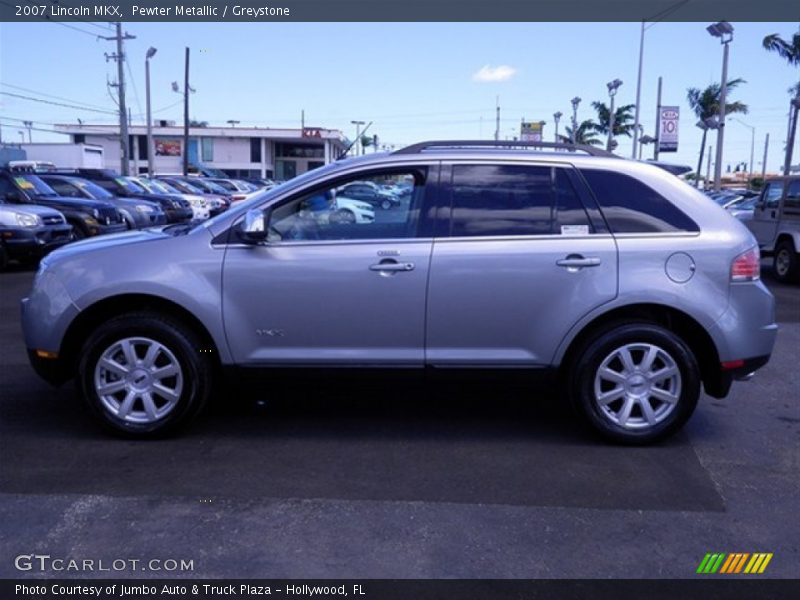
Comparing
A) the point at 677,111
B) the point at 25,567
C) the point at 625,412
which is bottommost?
the point at 25,567

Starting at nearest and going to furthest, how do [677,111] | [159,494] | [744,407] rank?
[159,494], [744,407], [677,111]

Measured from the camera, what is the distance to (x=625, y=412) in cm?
483

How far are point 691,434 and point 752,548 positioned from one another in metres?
1.66

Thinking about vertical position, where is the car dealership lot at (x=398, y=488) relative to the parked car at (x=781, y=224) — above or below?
below

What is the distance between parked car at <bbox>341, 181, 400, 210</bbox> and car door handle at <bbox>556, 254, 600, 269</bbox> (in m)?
1.10

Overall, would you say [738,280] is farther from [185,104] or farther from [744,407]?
[185,104]

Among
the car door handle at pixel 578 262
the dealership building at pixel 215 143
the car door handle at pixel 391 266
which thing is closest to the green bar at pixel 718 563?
the car door handle at pixel 578 262

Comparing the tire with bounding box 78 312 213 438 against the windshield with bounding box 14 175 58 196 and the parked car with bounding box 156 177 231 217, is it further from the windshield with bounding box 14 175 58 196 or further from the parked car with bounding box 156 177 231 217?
the parked car with bounding box 156 177 231 217

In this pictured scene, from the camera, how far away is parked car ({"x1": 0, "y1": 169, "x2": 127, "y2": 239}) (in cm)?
1502

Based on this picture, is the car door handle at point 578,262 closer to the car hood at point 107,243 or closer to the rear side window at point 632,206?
the rear side window at point 632,206

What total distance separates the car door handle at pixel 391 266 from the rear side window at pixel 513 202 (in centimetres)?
35

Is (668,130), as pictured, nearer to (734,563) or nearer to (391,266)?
(391,266)

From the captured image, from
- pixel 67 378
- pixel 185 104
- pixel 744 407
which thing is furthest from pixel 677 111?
pixel 67 378

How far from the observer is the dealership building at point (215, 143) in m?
73.6
